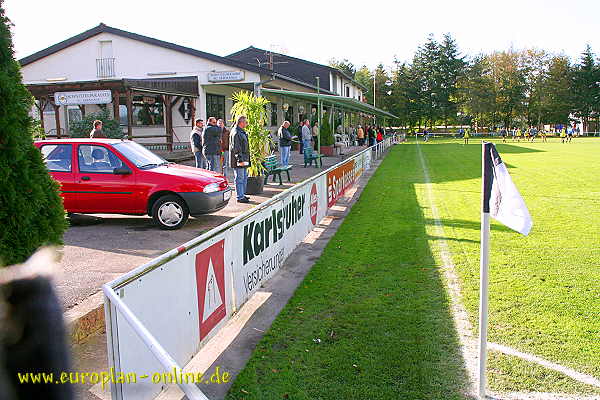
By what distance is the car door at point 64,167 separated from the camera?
9445 mm

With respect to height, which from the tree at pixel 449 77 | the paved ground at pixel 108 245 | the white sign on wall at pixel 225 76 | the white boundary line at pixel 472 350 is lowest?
the white boundary line at pixel 472 350

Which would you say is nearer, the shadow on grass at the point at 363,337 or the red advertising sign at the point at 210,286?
the shadow on grass at the point at 363,337

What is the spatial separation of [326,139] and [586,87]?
7128cm

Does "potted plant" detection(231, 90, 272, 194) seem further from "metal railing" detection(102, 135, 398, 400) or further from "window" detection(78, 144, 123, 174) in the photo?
"metal railing" detection(102, 135, 398, 400)

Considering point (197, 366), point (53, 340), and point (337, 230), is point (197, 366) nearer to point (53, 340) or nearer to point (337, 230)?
point (53, 340)

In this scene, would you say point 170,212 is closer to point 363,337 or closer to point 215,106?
point 363,337

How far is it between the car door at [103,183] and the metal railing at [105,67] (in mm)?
19788

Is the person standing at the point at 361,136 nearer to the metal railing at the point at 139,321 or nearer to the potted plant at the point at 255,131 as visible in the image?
the potted plant at the point at 255,131

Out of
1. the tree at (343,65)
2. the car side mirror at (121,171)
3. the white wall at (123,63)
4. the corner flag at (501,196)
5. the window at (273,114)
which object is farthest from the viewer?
the tree at (343,65)

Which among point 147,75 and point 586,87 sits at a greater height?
point 586,87

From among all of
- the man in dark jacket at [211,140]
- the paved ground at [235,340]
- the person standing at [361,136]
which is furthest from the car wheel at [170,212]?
the person standing at [361,136]

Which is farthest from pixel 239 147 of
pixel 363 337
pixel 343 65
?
pixel 343 65

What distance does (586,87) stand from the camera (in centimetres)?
8319

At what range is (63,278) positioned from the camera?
6387 mm
